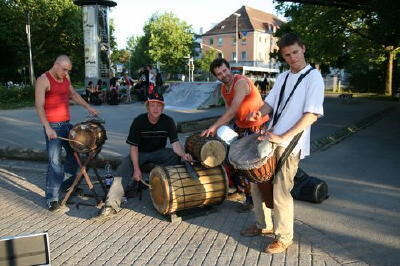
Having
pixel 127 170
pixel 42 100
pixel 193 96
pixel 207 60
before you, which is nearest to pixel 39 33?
pixel 193 96

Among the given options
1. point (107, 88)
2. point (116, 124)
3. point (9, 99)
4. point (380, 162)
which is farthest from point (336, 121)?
point (9, 99)

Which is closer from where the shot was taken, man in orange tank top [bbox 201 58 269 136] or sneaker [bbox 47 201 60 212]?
man in orange tank top [bbox 201 58 269 136]

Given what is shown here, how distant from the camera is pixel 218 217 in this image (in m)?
4.85

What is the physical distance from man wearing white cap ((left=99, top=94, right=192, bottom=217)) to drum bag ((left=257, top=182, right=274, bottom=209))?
1.22 metres

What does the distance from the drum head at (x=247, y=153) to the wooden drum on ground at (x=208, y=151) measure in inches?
27.4

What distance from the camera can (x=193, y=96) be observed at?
19672mm

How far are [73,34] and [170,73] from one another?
84.9 ft

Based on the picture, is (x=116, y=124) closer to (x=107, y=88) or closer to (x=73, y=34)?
(x=107, y=88)

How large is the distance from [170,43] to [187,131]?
53061mm

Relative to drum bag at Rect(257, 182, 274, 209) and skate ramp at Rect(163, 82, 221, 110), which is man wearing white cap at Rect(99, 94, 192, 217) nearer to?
drum bag at Rect(257, 182, 274, 209)

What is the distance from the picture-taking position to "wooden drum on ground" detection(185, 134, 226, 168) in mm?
4598

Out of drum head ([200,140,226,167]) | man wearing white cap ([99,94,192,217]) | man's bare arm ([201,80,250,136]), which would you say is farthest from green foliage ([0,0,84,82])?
drum head ([200,140,226,167])

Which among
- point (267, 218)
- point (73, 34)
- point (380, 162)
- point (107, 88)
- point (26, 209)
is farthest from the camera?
point (73, 34)

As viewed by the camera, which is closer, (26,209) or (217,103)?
(26,209)
